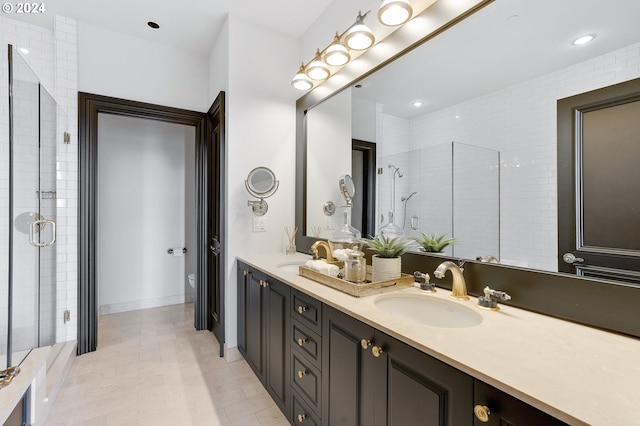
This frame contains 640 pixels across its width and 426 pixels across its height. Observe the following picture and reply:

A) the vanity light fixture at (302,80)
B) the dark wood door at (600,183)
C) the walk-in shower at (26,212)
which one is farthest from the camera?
the vanity light fixture at (302,80)

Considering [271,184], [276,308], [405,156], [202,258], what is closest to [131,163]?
[202,258]

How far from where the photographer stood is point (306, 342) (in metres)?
1.44

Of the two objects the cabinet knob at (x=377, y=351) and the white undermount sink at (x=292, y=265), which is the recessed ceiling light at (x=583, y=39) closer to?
the cabinet knob at (x=377, y=351)

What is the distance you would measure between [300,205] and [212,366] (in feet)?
4.94

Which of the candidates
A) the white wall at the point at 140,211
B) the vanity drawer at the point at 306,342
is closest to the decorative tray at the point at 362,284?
the vanity drawer at the point at 306,342

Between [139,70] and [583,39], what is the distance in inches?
131

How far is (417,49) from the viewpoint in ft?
5.15

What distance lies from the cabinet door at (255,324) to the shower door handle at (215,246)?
706 millimetres

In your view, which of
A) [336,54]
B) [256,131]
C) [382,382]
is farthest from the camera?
[256,131]

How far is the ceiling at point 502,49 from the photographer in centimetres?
94

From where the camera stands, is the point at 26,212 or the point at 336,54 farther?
the point at 336,54

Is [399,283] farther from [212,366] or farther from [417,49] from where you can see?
[212,366]

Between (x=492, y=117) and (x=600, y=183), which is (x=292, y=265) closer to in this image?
(x=492, y=117)

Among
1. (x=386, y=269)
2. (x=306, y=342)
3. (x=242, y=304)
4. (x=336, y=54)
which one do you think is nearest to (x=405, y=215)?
(x=386, y=269)
